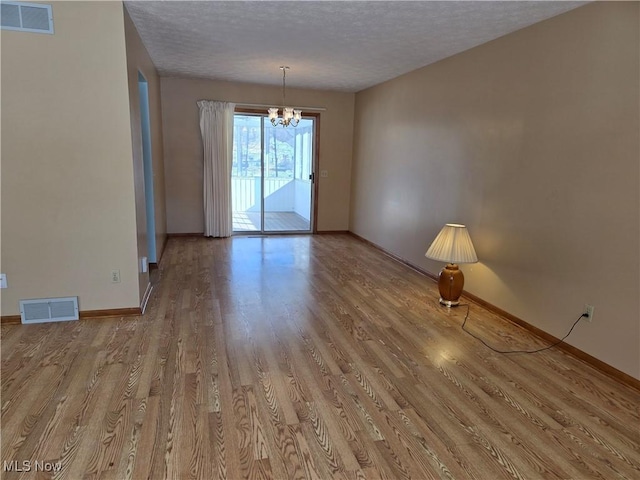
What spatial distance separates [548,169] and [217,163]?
4.85 meters

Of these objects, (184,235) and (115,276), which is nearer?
(115,276)

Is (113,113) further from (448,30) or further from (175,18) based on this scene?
(448,30)

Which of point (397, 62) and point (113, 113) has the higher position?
point (397, 62)

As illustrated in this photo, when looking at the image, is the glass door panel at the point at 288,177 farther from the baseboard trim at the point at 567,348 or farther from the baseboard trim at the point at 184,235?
the baseboard trim at the point at 567,348

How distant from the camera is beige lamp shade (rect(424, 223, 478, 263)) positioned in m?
3.69

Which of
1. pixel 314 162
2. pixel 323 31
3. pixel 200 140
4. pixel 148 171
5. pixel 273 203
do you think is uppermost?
pixel 323 31

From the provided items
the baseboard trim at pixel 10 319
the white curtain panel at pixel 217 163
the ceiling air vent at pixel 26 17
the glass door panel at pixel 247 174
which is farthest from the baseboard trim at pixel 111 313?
the glass door panel at pixel 247 174

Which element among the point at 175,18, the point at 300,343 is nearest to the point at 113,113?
the point at 175,18

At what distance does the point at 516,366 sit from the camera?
2.76m

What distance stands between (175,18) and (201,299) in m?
2.46

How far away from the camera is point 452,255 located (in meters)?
3.69

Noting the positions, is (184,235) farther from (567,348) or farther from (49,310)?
(567,348)

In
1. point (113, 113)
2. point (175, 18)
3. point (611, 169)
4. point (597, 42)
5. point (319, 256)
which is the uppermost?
point (175, 18)

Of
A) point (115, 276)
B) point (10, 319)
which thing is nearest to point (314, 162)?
point (115, 276)
